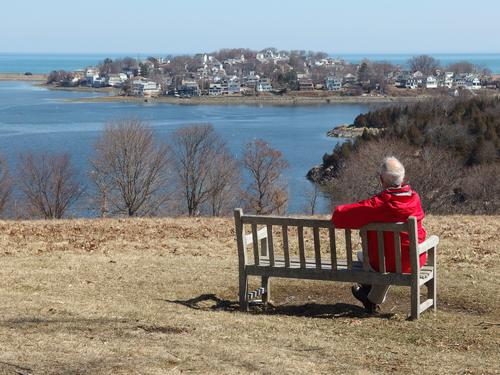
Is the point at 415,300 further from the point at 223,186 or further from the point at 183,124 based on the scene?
the point at 183,124

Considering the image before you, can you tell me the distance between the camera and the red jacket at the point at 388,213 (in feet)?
23.6

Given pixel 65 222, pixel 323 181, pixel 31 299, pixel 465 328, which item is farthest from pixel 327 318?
pixel 323 181

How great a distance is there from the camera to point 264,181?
160 ft

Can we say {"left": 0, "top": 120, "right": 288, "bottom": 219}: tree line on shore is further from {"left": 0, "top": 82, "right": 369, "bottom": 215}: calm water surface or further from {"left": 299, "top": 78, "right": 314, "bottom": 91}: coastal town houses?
{"left": 299, "top": 78, "right": 314, "bottom": 91}: coastal town houses

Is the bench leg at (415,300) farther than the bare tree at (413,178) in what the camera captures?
No

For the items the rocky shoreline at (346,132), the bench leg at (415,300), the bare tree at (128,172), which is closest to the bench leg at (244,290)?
the bench leg at (415,300)

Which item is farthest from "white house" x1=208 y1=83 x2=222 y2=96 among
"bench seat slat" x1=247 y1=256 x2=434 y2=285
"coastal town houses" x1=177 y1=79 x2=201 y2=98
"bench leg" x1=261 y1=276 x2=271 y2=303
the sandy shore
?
"bench seat slat" x1=247 y1=256 x2=434 y2=285

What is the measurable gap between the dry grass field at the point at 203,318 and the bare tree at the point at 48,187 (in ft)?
95.8

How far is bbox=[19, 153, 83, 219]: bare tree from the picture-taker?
41062 millimetres

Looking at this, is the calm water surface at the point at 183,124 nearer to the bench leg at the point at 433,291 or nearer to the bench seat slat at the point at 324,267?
the bench seat slat at the point at 324,267

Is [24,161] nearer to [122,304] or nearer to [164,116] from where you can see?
[122,304]

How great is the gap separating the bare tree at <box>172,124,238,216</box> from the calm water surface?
465 centimetres

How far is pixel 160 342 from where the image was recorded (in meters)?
6.16

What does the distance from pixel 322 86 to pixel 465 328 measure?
184 meters
